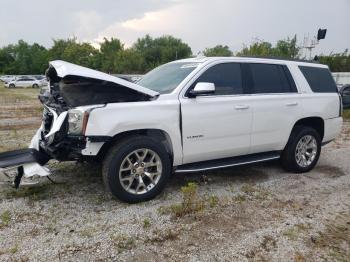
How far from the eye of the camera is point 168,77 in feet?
16.4

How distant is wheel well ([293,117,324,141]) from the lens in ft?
19.0

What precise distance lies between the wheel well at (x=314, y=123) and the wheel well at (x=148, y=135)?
240 centimetres

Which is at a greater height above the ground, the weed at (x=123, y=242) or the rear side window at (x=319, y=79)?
the rear side window at (x=319, y=79)

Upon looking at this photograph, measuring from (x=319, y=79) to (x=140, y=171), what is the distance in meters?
3.68

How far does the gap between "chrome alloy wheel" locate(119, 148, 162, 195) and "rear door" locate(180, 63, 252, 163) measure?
0.45 metres

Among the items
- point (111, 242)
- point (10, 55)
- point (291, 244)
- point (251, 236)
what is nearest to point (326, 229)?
point (291, 244)

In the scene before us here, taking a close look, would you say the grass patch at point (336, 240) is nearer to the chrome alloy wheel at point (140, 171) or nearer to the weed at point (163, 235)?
the weed at point (163, 235)

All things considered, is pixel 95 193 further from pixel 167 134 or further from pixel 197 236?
pixel 197 236

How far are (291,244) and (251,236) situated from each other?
39cm

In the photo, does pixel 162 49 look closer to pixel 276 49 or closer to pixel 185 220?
pixel 276 49

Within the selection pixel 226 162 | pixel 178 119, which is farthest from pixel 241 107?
pixel 178 119

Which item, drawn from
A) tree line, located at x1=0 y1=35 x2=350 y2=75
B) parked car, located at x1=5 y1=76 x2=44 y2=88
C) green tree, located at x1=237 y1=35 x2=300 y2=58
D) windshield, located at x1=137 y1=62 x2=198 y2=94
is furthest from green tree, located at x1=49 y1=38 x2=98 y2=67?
windshield, located at x1=137 y1=62 x2=198 y2=94

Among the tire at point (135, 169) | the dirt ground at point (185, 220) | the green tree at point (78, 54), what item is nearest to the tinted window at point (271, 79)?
the dirt ground at point (185, 220)

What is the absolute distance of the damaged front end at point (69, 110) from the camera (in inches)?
154
